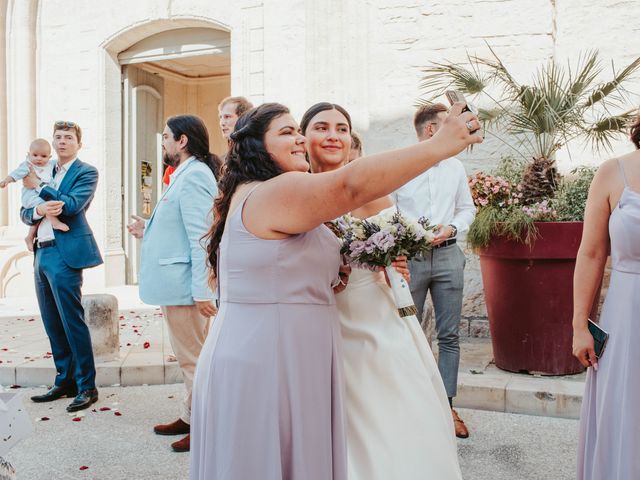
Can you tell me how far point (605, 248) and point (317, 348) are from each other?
1.33m

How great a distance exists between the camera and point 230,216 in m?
2.48

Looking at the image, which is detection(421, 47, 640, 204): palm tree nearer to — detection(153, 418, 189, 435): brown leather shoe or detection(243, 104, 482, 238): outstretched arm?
detection(153, 418, 189, 435): brown leather shoe

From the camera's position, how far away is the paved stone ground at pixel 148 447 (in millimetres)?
4207

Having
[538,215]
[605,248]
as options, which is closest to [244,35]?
[538,215]

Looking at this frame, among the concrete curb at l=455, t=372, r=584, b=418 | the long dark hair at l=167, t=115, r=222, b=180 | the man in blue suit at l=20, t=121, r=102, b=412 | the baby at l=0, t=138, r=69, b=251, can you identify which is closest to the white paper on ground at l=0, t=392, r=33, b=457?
the long dark hair at l=167, t=115, r=222, b=180

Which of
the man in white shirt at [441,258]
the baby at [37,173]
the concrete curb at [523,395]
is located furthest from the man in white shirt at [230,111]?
the concrete curb at [523,395]

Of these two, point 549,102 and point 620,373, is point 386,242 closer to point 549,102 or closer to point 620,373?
point 620,373

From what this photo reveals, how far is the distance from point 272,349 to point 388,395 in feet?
2.33

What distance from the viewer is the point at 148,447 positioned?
184 inches

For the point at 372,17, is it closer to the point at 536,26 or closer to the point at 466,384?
the point at 536,26

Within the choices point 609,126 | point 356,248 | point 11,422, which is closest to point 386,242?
point 356,248

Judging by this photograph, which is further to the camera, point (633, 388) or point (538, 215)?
point (538, 215)

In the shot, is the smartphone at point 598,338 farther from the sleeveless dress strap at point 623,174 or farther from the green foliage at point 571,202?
the green foliage at point 571,202

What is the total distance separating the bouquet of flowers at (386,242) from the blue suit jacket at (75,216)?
3.08 meters
